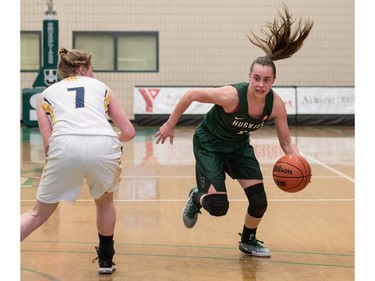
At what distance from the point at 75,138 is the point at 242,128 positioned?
146 cm

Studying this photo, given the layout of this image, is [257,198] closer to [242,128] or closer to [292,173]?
[292,173]

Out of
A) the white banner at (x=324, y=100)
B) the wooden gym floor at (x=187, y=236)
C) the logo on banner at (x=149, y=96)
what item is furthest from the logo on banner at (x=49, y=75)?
the white banner at (x=324, y=100)

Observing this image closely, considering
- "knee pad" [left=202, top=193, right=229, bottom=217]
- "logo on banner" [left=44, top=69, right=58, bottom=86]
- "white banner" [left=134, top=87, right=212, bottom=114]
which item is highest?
"logo on banner" [left=44, top=69, right=58, bottom=86]

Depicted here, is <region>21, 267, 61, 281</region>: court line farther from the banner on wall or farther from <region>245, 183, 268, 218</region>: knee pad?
the banner on wall

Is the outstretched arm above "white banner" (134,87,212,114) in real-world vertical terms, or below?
below

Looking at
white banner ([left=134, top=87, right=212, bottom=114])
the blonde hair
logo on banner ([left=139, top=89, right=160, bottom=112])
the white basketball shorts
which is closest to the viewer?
the white basketball shorts

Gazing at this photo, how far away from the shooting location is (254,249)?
566cm

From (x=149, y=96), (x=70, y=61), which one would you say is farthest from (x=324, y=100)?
(x=70, y=61)

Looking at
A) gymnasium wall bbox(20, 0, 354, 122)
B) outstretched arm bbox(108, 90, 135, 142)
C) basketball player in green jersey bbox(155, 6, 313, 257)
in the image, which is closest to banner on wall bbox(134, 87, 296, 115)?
gymnasium wall bbox(20, 0, 354, 122)

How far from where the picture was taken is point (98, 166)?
15.4ft

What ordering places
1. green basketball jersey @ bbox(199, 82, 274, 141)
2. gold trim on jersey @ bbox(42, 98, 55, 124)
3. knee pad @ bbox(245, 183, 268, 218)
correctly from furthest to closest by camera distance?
knee pad @ bbox(245, 183, 268, 218) → green basketball jersey @ bbox(199, 82, 274, 141) → gold trim on jersey @ bbox(42, 98, 55, 124)

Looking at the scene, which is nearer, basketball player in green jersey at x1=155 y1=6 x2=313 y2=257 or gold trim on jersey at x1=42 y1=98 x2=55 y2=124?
gold trim on jersey at x1=42 y1=98 x2=55 y2=124

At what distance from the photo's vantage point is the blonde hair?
4.89 m

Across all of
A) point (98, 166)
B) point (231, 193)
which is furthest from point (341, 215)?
point (98, 166)
